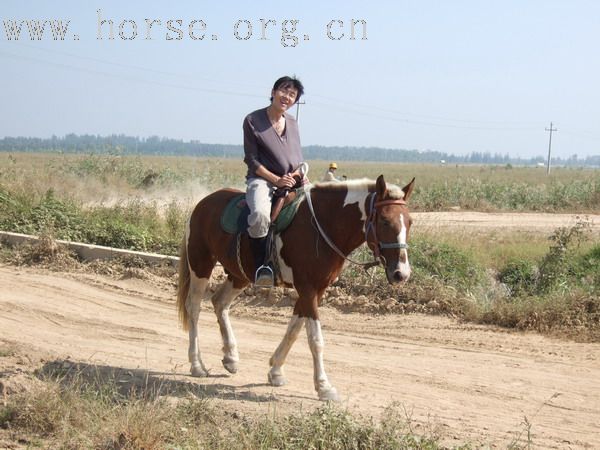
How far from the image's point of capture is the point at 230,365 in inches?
328

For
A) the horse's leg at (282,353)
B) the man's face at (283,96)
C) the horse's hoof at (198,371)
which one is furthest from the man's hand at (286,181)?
the horse's hoof at (198,371)

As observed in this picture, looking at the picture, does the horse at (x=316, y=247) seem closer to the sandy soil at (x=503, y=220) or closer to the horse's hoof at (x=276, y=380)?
the horse's hoof at (x=276, y=380)

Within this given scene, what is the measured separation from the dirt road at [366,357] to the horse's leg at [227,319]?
171 mm

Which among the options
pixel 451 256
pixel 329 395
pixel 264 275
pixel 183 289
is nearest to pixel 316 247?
pixel 264 275

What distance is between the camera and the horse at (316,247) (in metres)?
6.99

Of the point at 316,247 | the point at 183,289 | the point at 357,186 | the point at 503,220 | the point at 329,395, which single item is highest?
the point at 357,186

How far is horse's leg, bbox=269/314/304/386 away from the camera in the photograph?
7.75 metres

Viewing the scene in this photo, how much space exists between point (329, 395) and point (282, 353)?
79cm

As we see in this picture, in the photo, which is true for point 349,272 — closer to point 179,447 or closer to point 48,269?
point 48,269

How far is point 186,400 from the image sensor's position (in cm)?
709

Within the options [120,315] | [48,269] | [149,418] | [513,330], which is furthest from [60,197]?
[149,418]

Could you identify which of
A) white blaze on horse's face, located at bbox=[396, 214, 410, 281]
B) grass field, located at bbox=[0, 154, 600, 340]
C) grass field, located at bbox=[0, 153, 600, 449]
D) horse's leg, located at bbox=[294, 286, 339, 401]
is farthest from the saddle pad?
grass field, located at bbox=[0, 154, 600, 340]

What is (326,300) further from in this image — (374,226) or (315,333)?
(374,226)

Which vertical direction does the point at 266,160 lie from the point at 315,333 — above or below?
above
